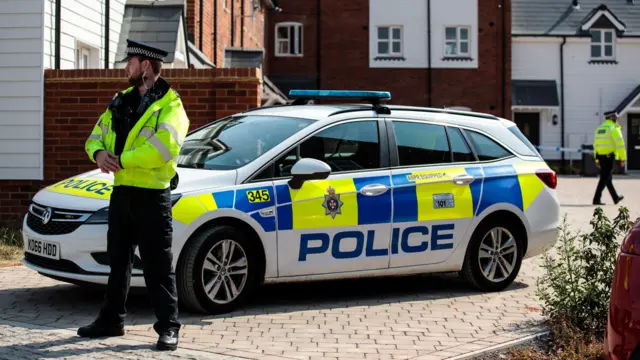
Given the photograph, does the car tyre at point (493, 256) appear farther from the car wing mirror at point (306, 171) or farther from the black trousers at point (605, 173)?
the black trousers at point (605, 173)

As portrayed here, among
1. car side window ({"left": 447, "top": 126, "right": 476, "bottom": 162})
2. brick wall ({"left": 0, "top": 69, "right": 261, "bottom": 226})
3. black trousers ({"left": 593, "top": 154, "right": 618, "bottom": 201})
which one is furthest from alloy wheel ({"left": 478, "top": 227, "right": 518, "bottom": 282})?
black trousers ({"left": 593, "top": 154, "right": 618, "bottom": 201})

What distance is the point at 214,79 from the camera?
12219mm

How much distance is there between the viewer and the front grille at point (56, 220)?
6781 millimetres

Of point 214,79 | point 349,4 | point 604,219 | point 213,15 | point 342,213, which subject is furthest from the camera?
point 349,4

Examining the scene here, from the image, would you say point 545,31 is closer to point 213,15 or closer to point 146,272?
point 213,15

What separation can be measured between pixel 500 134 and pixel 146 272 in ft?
13.6

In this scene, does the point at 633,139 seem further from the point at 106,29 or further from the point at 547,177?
the point at 547,177

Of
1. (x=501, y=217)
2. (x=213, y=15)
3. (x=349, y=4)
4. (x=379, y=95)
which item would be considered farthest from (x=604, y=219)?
(x=349, y=4)

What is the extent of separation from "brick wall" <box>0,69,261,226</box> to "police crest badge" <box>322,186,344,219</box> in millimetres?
4792

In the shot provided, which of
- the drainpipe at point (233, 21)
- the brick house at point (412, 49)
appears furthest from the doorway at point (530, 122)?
the drainpipe at point (233, 21)

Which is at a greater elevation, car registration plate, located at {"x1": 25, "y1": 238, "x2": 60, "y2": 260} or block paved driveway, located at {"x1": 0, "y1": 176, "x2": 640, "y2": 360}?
car registration plate, located at {"x1": 25, "y1": 238, "x2": 60, "y2": 260}

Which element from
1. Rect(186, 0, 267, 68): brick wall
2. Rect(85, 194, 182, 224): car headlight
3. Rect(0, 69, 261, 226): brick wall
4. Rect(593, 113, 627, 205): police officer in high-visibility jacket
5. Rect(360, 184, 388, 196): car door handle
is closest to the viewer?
Rect(85, 194, 182, 224): car headlight

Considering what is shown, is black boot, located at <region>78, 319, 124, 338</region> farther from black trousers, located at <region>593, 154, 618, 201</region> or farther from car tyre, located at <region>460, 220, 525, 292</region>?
black trousers, located at <region>593, 154, 618, 201</region>

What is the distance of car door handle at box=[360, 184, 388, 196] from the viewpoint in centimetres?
765
